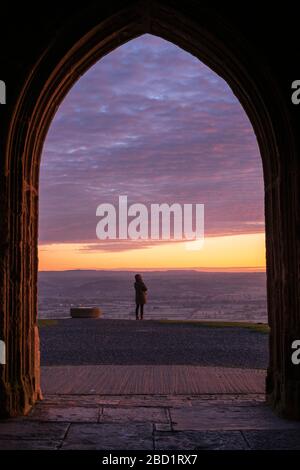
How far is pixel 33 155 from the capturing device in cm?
673

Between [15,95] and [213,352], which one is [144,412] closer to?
[15,95]

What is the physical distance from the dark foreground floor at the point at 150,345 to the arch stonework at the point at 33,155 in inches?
154

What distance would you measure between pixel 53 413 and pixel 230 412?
1.78 meters

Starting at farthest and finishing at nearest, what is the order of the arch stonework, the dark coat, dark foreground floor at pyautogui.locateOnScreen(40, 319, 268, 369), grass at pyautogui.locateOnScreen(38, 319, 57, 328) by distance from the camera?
1. the dark coat
2. grass at pyautogui.locateOnScreen(38, 319, 57, 328)
3. dark foreground floor at pyautogui.locateOnScreen(40, 319, 268, 369)
4. the arch stonework

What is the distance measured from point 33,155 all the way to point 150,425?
3100 millimetres

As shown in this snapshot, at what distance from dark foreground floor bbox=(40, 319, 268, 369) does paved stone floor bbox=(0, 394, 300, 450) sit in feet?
11.1

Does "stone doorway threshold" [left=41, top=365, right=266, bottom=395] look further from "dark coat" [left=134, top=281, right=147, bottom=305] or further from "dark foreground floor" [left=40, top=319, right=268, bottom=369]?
"dark coat" [left=134, top=281, right=147, bottom=305]

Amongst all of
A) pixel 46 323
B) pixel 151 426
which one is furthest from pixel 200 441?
pixel 46 323

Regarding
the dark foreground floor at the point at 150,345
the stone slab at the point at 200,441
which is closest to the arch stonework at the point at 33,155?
the stone slab at the point at 200,441

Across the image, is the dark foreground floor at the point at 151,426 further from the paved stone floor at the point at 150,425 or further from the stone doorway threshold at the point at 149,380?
the stone doorway threshold at the point at 149,380

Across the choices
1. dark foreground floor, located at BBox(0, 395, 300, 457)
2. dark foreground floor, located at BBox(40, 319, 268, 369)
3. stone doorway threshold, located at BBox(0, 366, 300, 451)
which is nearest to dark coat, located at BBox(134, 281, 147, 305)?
dark foreground floor, located at BBox(40, 319, 268, 369)

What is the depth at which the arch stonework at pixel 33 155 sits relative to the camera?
6.14 m

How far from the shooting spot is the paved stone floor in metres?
4.93

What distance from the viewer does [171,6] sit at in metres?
6.46
